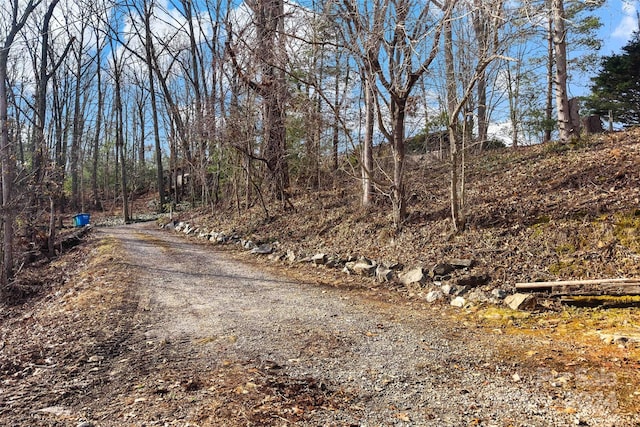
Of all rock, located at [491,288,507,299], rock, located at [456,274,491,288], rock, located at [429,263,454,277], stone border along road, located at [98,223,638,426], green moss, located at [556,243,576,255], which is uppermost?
green moss, located at [556,243,576,255]

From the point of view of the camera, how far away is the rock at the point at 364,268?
22.0ft

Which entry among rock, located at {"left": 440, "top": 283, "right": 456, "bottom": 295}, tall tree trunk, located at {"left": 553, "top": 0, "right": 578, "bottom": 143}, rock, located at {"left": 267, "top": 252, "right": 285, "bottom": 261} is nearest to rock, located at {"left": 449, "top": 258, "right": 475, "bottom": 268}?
rock, located at {"left": 440, "top": 283, "right": 456, "bottom": 295}

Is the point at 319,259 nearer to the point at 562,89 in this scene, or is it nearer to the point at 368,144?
the point at 368,144

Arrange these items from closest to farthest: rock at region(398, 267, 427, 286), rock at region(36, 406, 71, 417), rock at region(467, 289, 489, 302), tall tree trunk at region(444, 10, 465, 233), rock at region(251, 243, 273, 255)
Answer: rock at region(36, 406, 71, 417) < rock at region(467, 289, 489, 302) < rock at region(398, 267, 427, 286) < tall tree trunk at region(444, 10, 465, 233) < rock at region(251, 243, 273, 255)

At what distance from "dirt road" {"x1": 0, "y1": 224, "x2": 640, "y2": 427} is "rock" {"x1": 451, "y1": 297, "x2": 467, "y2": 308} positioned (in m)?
0.22

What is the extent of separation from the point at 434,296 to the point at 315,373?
2.63 metres

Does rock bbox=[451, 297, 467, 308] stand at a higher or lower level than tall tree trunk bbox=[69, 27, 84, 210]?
lower

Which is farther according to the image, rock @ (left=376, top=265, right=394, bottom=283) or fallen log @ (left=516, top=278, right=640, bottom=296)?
rock @ (left=376, top=265, right=394, bottom=283)

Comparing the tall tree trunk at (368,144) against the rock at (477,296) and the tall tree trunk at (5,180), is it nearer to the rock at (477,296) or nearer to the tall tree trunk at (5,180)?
the rock at (477,296)

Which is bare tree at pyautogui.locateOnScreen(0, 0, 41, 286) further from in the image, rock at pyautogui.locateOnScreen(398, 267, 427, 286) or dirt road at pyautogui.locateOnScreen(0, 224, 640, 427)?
rock at pyautogui.locateOnScreen(398, 267, 427, 286)

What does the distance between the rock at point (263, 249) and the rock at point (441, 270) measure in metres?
4.44

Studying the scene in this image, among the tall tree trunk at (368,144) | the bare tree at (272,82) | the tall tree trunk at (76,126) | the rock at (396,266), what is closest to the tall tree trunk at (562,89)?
the tall tree trunk at (368,144)

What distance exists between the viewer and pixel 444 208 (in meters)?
7.94

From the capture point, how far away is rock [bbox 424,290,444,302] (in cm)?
531
